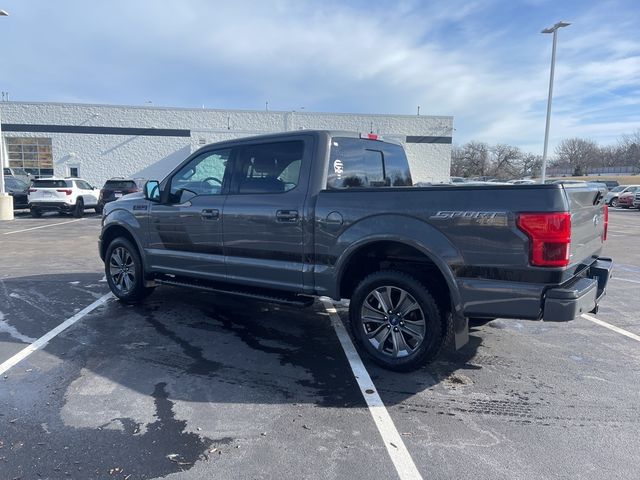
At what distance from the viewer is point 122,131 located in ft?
118

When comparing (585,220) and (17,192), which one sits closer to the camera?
(585,220)

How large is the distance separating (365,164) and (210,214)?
1.78m

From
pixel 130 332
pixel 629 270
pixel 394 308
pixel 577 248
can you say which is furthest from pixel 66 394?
pixel 629 270

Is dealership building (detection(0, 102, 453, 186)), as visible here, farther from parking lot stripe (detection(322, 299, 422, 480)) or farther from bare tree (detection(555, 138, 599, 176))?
bare tree (detection(555, 138, 599, 176))

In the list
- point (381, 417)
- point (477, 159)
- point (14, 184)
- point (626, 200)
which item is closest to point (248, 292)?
point (381, 417)

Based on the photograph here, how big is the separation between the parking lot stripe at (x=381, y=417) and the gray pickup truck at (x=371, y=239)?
0.76 feet

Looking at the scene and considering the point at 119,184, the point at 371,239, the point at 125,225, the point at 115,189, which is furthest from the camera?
the point at 119,184

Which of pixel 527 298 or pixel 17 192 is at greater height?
pixel 17 192

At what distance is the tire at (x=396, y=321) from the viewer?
3883mm

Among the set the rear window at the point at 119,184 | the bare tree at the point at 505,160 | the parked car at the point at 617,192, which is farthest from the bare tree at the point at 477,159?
the rear window at the point at 119,184

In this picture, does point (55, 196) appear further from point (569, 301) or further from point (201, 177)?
point (569, 301)

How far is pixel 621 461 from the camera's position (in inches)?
110

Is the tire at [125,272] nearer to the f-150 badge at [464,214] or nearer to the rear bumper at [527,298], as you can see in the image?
the f-150 badge at [464,214]

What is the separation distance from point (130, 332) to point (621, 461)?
179 inches
